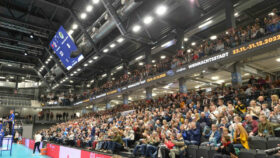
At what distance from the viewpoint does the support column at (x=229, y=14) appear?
1293 cm

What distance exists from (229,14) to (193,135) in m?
10.0

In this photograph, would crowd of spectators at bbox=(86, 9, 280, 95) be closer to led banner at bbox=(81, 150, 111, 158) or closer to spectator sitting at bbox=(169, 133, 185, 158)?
spectator sitting at bbox=(169, 133, 185, 158)

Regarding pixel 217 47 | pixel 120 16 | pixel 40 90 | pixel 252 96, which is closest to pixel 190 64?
pixel 217 47

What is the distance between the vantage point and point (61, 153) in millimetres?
10773

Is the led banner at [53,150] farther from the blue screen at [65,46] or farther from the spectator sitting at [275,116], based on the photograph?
the spectator sitting at [275,116]

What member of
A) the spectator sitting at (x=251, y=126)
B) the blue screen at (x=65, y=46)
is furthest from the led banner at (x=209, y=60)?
the blue screen at (x=65, y=46)

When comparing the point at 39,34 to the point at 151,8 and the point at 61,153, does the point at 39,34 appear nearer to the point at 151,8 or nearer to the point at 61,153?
the point at 151,8

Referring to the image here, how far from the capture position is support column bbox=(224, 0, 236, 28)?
1293 centimetres

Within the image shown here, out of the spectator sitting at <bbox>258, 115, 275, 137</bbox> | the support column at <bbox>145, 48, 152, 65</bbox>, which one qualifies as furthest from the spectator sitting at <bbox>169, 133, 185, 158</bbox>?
the support column at <bbox>145, 48, 152, 65</bbox>

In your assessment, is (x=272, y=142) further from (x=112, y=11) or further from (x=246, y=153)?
(x=112, y=11)

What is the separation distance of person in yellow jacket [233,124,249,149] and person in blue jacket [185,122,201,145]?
4.81ft

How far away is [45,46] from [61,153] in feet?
62.1

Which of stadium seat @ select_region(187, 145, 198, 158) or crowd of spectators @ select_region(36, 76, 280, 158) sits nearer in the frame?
crowd of spectators @ select_region(36, 76, 280, 158)

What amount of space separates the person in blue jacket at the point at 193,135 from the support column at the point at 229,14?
911 centimetres
